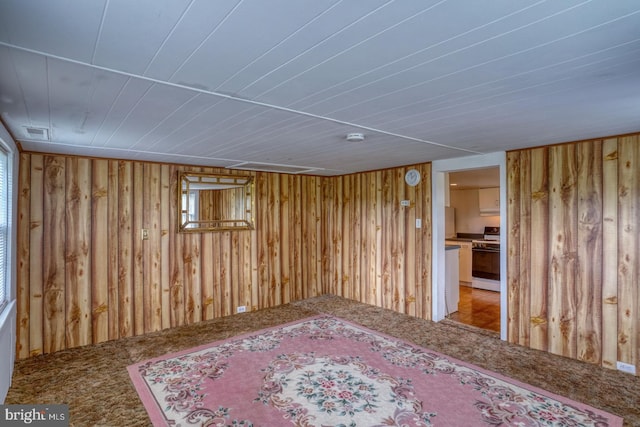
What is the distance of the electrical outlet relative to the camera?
Result: 294 centimetres

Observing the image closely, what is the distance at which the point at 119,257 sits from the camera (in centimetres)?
395

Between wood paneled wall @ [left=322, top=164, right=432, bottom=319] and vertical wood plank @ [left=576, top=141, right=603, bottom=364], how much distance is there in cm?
161

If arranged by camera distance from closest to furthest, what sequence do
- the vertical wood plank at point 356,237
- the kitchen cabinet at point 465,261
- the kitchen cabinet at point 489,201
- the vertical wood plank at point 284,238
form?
the vertical wood plank at point 284,238, the vertical wood plank at point 356,237, the kitchen cabinet at point 465,261, the kitchen cabinet at point 489,201

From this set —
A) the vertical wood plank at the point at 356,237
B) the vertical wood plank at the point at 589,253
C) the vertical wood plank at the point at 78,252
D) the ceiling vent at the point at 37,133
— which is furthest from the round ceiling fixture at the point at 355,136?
the vertical wood plank at the point at 78,252

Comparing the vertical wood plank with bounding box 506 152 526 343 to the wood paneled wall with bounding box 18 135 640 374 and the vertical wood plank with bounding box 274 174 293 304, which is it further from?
the vertical wood plank with bounding box 274 174 293 304

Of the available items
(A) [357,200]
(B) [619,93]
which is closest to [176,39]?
(B) [619,93]

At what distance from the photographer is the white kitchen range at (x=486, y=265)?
6.06 metres

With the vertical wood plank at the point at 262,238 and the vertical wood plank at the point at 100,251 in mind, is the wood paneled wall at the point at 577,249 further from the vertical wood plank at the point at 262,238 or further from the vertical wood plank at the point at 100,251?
the vertical wood plank at the point at 100,251

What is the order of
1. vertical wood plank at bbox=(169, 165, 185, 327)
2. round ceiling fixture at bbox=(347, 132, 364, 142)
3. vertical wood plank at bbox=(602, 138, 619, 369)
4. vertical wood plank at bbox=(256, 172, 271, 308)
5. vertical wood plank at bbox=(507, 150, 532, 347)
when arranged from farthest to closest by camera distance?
1. vertical wood plank at bbox=(256, 172, 271, 308)
2. vertical wood plank at bbox=(169, 165, 185, 327)
3. vertical wood plank at bbox=(507, 150, 532, 347)
4. vertical wood plank at bbox=(602, 138, 619, 369)
5. round ceiling fixture at bbox=(347, 132, 364, 142)

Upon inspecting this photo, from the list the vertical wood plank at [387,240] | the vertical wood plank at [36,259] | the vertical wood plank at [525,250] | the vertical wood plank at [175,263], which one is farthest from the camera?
the vertical wood plank at [387,240]

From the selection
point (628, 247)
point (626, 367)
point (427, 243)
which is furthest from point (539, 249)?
point (427, 243)

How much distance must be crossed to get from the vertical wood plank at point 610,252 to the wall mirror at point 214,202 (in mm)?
4072

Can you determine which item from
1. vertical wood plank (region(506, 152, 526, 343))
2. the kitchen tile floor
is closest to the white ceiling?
vertical wood plank (region(506, 152, 526, 343))

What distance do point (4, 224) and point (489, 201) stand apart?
24.4 feet
